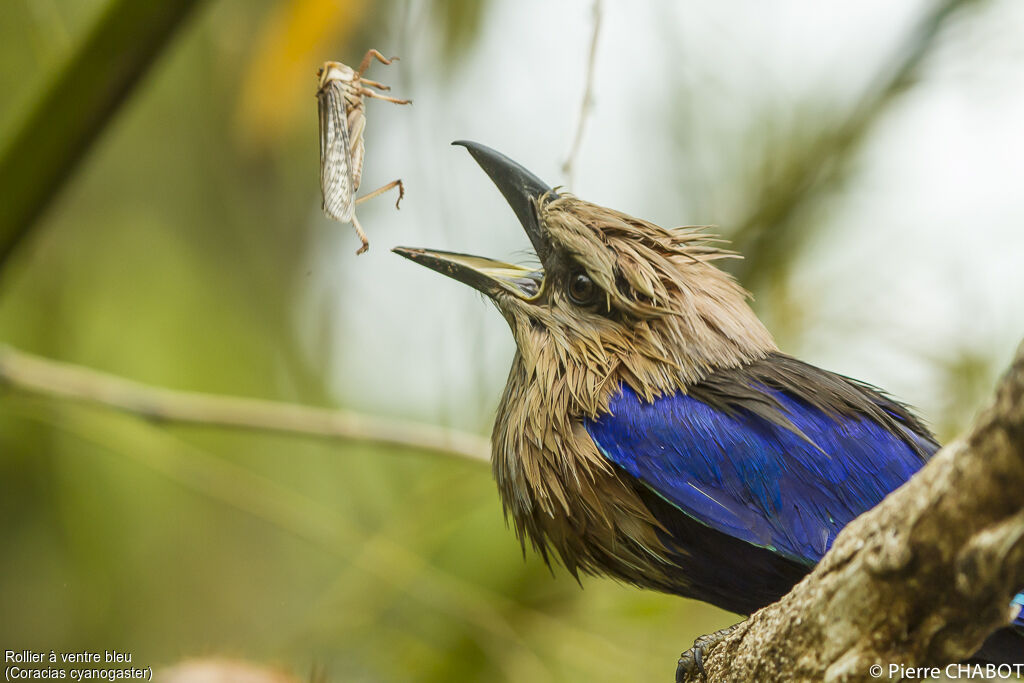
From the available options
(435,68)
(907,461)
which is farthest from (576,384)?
(435,68)

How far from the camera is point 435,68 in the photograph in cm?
489

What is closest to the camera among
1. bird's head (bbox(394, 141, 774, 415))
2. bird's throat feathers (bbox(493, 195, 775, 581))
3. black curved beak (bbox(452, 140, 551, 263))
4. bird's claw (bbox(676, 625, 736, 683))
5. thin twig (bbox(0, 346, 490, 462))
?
bird's claw (bbox(676, 625, 736, 683))

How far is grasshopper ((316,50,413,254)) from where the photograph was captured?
2760 millimetres

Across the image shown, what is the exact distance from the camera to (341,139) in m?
2.88

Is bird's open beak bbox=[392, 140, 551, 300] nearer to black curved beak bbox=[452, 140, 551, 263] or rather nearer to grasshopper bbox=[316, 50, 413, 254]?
black curved beak bbox=[452, 140, 551, 263]

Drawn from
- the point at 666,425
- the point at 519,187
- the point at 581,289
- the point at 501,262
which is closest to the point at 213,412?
the point at 501,262

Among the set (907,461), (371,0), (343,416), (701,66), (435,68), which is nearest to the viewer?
(907,461)

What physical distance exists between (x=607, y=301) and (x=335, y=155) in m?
0.99

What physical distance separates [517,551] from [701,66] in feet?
9.75

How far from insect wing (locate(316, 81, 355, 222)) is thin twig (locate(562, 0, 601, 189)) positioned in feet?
2.78

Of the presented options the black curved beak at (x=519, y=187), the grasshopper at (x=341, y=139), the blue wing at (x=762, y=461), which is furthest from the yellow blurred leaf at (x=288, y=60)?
the blue wing at (x=762, y=461)

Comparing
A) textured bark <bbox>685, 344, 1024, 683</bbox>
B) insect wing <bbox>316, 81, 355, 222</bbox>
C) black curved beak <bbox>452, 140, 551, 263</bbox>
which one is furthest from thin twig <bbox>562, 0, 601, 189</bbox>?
textured bark <bbox>685, 344, 1024, 683</bbox>

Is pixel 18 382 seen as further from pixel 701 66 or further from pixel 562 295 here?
pixel 701 66

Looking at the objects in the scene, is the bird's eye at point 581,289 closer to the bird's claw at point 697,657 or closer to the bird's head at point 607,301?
the bird's head at point 607,301
